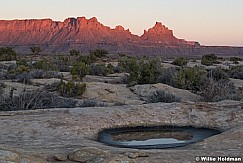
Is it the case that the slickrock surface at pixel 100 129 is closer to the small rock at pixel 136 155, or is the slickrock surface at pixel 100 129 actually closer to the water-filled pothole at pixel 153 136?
the small rock at pixel 136 155

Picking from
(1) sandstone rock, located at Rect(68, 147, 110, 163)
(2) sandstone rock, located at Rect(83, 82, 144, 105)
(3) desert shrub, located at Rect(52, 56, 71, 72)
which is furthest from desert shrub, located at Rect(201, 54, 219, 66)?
(1) sandstone rock, located at Rect(68, 147, 110, 163)

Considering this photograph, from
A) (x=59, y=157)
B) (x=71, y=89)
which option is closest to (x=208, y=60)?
(x=71, y=89)

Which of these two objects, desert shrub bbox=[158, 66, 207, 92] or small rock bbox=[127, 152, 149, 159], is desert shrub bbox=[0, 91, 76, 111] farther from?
desert shrub bbox=[158, 66, 207, 92]

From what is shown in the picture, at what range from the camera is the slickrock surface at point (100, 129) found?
483cm

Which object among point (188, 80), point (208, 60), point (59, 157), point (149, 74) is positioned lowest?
point (59, 157)

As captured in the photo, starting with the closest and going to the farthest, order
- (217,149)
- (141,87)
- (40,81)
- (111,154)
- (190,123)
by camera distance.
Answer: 1. (111,154)
2. (217,149)
3. (190,123)
4. (141,87)
5. (40,81)

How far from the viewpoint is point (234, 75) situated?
27.9m

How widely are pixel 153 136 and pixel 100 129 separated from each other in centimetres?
120

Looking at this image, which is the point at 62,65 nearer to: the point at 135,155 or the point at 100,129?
the point at 100,129

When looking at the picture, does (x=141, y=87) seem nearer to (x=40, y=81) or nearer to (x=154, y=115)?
(x=40, y=81)

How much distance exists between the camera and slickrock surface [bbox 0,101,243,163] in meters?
4.83

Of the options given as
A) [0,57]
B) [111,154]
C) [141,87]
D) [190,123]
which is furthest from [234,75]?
[0,57]

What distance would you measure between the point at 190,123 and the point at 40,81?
13035mm

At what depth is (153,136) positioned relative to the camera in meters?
7.53
